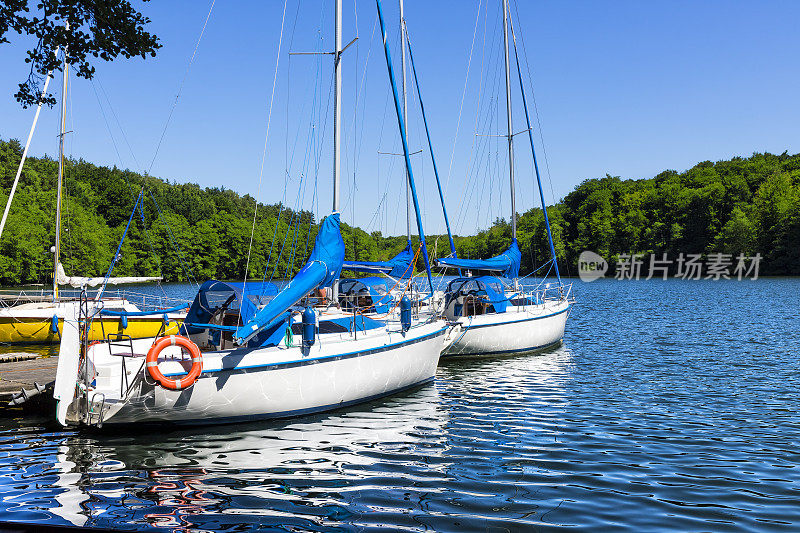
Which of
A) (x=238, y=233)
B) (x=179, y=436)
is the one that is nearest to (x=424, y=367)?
(x=179, y=436)

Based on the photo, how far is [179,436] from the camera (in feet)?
39.4

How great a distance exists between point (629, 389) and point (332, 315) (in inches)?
330

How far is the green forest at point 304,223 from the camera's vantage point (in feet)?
261

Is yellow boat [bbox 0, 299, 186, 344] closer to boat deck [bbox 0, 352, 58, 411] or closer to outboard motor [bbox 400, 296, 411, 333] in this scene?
boat deck [bbox 0, 352, 58, 411]

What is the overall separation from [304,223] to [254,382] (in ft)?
281

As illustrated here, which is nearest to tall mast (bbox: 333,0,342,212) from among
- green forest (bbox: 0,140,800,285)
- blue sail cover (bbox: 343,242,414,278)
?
blue sail cover (bbox: 343,242,414,278)

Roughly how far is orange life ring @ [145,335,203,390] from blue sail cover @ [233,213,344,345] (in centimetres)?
95

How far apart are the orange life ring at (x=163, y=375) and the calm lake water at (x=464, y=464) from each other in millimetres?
1185

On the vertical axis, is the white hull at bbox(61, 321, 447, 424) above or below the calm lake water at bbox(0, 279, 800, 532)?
above

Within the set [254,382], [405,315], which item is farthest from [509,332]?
[254,382]

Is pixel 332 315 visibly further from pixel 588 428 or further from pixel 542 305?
pixel 542 305

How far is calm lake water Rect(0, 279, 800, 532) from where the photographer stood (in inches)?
318

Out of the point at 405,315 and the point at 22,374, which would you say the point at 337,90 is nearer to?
the point at 405,315

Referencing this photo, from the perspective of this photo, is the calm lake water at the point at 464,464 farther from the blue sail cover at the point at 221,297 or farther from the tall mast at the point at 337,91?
the tall mast at the point at 337,91
